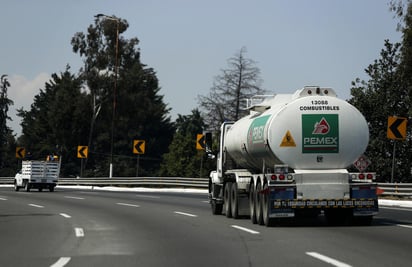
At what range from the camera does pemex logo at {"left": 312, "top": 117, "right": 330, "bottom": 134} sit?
17.5m

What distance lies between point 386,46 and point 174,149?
1896 inches

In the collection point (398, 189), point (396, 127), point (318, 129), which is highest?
point (396, 127)

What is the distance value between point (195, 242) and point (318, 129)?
5010 mm

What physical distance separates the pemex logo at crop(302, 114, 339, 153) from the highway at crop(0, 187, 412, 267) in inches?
71.7

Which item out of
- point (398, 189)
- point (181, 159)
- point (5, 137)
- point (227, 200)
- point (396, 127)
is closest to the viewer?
point (227, 200)

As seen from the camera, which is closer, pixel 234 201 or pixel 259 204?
pixel 259 204

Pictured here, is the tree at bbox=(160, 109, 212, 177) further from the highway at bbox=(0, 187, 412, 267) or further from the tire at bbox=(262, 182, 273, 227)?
the tire at bbox=(262, 182, 273, 227)

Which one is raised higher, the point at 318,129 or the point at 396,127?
the point at 396,127

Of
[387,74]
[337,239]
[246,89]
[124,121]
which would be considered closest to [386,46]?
[387,74]

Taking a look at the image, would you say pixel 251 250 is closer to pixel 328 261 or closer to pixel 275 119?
pixel 328 261

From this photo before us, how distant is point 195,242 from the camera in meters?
13.7

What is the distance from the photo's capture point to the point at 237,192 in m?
20.7

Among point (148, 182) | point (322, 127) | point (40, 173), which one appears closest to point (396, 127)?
point (322, 127)

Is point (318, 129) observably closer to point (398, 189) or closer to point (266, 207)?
point (266, 207)
